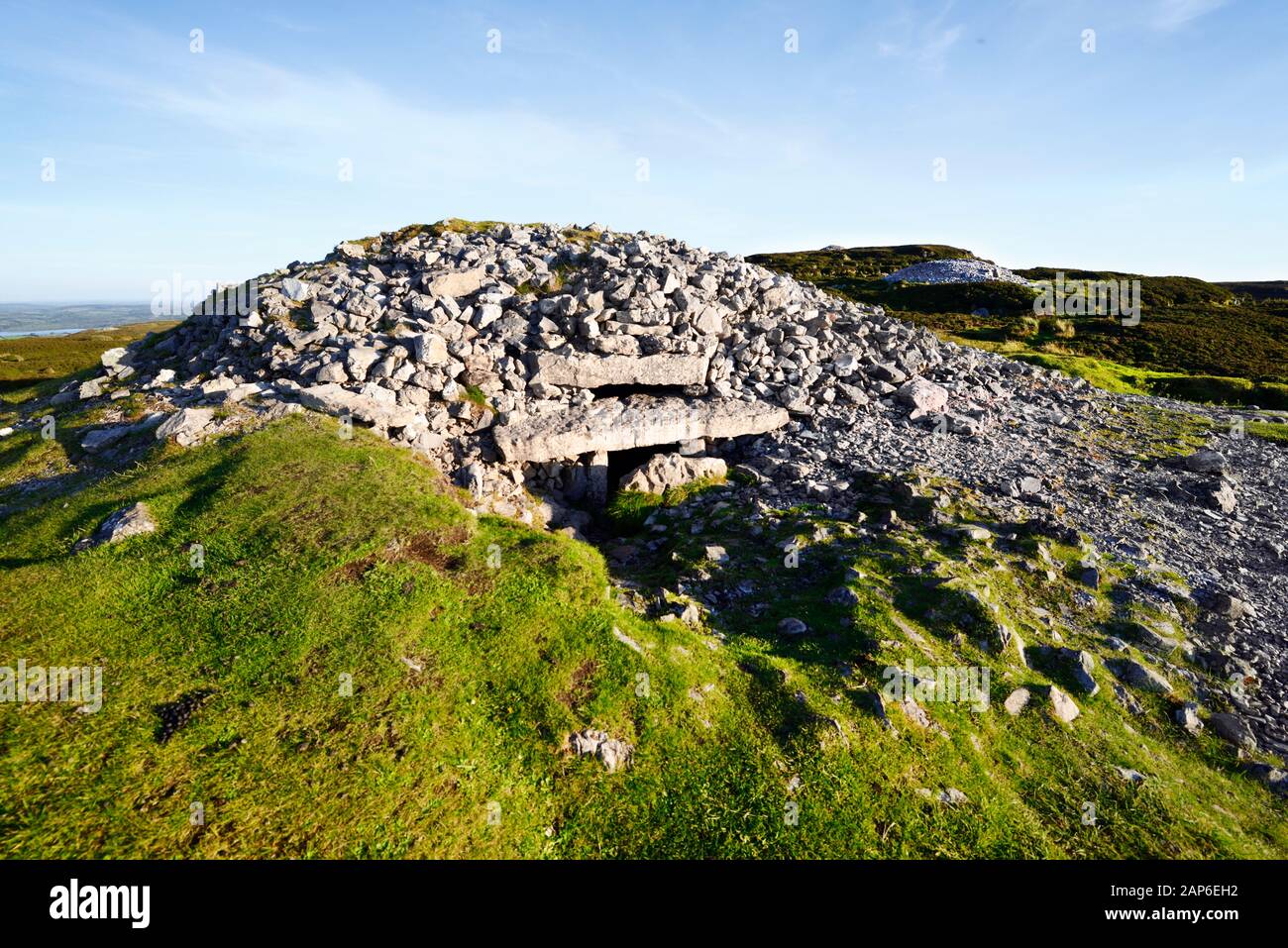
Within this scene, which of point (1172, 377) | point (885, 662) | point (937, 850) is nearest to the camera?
point (937, 850)

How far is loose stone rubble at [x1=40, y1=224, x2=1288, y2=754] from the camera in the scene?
684 inches

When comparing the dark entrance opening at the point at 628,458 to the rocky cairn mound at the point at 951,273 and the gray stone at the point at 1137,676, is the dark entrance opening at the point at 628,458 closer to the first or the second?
the gray stone at the point at 1137,676

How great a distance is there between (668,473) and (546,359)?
6.10m

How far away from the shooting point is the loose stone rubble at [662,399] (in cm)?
1738

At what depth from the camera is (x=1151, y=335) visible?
56625 millimetres

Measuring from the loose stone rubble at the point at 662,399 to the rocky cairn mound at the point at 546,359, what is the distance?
9cm

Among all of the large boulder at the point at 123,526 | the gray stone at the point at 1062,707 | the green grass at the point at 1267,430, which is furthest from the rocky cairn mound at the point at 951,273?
the large boulder at the point at 123,526

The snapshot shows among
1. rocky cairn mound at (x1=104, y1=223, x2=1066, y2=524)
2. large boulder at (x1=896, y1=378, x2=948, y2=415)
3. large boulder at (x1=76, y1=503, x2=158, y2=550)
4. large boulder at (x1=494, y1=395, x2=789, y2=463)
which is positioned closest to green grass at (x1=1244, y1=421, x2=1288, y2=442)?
rocky cairn mound at (x1=104, y1=223, x2=1066, y2=524)

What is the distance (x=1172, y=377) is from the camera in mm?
39875

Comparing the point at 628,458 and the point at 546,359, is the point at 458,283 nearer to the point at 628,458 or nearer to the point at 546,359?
the point at 546,359

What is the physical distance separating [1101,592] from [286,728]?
1750 centimetres

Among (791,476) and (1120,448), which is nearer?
(791,476)

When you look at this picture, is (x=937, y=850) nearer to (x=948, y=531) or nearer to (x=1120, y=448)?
(x=948, y=531)
